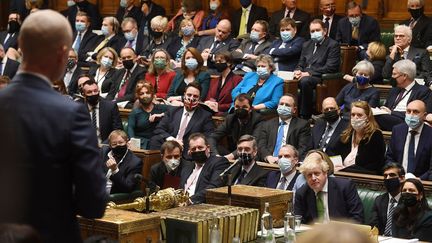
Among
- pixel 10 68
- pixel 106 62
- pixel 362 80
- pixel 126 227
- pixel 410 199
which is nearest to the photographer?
pixel 126 227

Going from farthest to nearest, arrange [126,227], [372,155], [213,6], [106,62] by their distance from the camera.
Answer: [213,6]
[106,62]
[372,155]
[126,227]

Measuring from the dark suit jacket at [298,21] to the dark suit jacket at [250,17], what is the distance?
120 millimetres

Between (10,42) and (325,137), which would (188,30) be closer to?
(10,42)

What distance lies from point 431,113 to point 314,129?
990 mm

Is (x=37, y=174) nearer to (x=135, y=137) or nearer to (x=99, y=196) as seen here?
(x=99, y=196)

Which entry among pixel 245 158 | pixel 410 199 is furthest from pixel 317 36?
pixel 410 199

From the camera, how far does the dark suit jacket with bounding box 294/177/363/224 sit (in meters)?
6.25

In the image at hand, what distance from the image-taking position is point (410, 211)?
19.7 feet

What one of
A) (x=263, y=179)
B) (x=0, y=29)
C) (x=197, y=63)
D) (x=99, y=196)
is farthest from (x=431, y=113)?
(x=0, y=29)

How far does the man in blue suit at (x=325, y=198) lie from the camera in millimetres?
6254

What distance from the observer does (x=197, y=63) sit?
380 inches

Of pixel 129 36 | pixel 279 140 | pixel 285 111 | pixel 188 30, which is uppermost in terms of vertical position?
pixel 188 30

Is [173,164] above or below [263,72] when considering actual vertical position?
below

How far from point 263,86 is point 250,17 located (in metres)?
2.13
